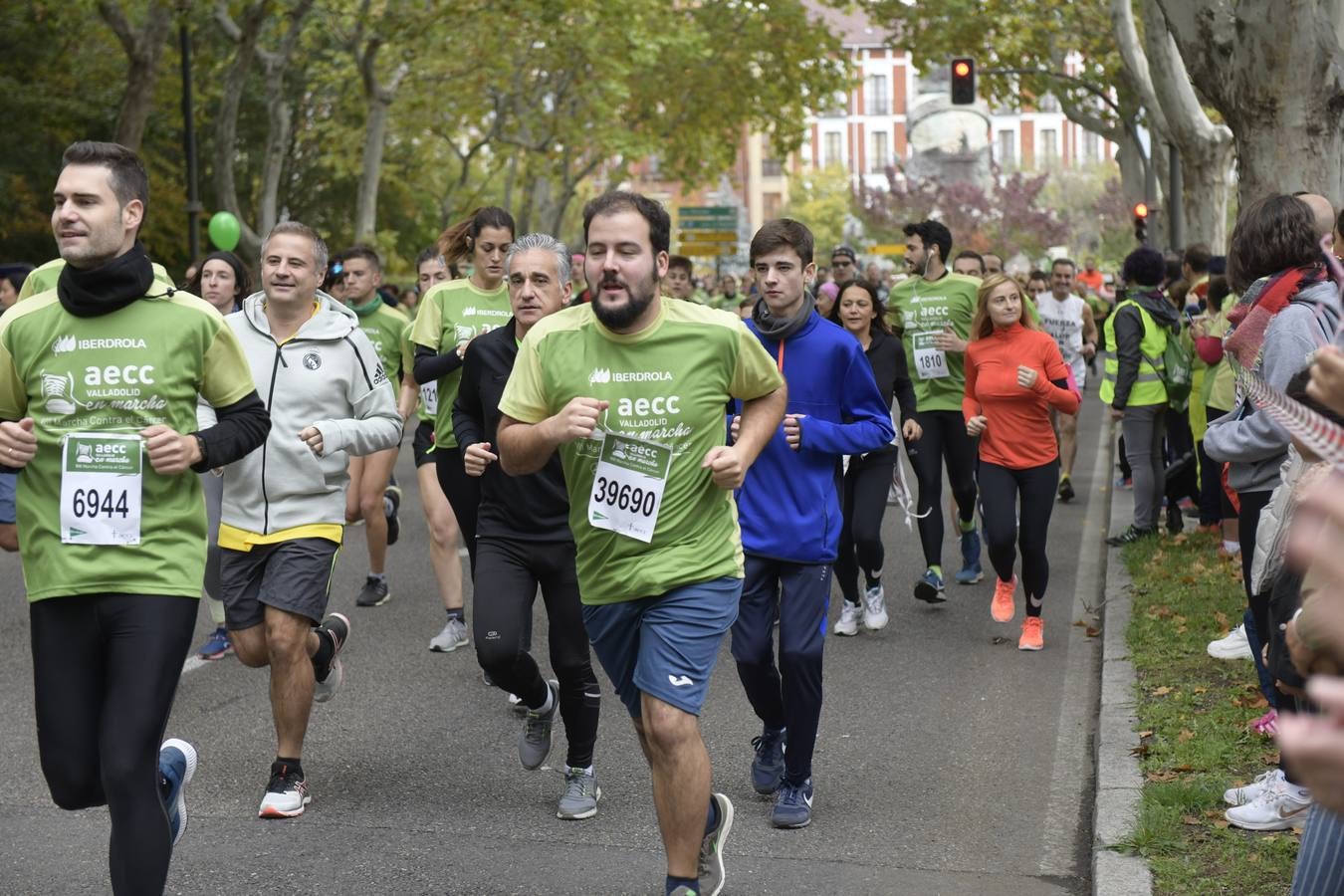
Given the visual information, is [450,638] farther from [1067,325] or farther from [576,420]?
[1067,325]

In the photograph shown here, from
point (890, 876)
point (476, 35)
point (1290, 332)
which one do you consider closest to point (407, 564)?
point (890, 876)

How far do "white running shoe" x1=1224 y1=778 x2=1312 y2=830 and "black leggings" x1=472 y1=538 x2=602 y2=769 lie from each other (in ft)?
6.93

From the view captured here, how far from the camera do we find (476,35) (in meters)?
35.3

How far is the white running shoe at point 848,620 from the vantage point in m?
9.44

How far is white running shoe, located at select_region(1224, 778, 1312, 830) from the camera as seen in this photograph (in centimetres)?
541

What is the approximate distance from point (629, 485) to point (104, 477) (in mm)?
1354

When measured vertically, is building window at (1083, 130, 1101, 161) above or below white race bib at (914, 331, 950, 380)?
above

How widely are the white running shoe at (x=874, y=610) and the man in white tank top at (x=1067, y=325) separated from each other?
19.7ft

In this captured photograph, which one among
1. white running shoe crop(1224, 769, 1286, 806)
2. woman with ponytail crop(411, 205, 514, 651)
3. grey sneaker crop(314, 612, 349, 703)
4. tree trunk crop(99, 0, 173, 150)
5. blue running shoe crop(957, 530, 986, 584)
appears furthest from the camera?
tree trunk crop(99, 0, 173, 150)

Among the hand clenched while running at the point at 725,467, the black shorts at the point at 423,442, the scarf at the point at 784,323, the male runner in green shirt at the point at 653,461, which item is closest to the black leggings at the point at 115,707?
the male runner in green shirt at the point at 653,461

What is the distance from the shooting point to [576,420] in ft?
14.9

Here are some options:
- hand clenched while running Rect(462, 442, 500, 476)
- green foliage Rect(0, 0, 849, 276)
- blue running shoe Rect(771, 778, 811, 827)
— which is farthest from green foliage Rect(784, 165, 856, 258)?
blue running shoe Rect(771, 778, 811, 827)

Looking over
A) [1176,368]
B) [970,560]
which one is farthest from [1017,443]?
[1176,368]

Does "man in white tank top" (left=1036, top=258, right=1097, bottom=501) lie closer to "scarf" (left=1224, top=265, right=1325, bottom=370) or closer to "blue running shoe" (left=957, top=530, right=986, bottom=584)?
"blue running shoe" (left=957, top=530, right=986, bottom=584)
